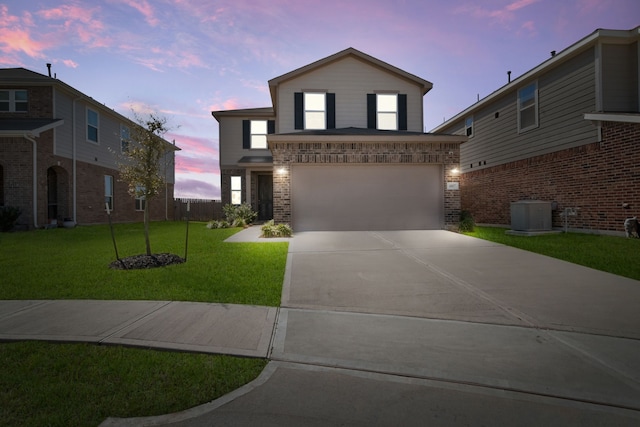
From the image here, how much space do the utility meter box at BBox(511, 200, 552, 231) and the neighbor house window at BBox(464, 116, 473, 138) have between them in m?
7.64

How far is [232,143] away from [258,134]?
5.36 feet

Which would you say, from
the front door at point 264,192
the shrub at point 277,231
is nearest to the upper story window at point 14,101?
the front door at point 264,192

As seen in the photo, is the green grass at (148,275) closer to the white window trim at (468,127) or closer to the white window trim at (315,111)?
the white window trim at (315,111)

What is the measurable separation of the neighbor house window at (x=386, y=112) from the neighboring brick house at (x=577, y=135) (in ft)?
16.6

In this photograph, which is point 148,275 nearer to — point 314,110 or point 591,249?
point 591,249

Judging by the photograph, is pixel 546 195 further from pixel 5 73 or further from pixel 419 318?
pixel 5 73

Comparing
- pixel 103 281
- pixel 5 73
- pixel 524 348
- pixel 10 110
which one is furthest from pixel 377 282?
pixel 5 73

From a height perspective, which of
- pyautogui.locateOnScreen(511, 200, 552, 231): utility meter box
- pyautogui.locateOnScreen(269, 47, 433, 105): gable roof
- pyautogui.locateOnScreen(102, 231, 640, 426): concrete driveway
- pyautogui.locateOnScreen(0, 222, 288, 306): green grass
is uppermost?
pyautogui.locateOnScreen(269, 47, 433, 105): gable roof

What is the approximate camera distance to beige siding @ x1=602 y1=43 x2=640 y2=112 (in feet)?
34.7

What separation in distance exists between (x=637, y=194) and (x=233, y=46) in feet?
46.7

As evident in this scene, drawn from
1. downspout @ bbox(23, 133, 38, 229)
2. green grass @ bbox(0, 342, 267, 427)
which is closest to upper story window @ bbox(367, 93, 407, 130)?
green grass @ bbox(0, 342, 267, 427)

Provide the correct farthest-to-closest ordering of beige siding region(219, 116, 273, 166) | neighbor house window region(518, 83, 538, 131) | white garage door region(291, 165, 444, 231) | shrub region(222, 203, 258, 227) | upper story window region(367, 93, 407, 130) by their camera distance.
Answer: beige siding region(219, 116, 273, 166) < shrub region(222, 203, 258, 227) < upper story window region(367, 93, 407, 130) < neighbor house window region(518, 83, 538, 131) < white garage door region(291, 165, 444, 231)

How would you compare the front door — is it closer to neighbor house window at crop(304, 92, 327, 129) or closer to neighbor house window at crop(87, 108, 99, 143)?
neighbor house window at crop(304, 92, 327, 129)

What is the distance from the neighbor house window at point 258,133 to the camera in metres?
19.5
